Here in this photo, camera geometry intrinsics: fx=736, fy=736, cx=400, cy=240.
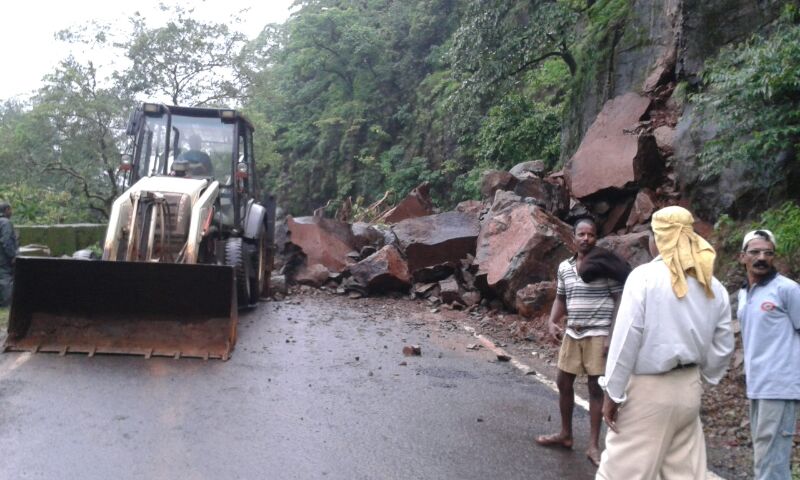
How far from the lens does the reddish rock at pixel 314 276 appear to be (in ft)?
49.3

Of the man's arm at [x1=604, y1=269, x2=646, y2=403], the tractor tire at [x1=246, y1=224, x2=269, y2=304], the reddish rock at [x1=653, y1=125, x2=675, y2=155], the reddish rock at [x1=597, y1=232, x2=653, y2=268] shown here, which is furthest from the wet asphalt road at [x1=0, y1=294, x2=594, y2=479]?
the reddish rock at [x1=653, y1=125, x2=675, y2=155]

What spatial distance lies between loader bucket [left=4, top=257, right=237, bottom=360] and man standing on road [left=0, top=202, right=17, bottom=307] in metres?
4.04

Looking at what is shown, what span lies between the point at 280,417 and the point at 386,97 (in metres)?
34.6

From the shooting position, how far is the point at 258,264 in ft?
39.9

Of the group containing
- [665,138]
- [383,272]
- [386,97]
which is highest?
[386,97]

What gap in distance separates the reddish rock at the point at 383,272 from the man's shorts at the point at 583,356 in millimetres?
8638

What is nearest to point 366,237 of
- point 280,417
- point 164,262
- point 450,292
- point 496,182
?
point 496,182

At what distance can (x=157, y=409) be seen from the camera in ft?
19.6

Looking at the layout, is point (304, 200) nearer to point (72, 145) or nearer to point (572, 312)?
point (72, 145)

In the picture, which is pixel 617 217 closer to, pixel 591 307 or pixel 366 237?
pixel 366 237

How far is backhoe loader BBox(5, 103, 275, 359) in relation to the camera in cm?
778

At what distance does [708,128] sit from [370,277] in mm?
6528

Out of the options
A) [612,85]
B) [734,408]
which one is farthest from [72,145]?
[734,408]

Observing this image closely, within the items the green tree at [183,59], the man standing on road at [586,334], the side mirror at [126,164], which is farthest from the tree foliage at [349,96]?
the man standing on road at [586,334]
